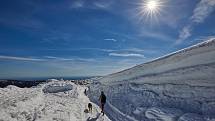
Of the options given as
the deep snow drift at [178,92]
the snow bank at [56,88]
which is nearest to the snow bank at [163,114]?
the deep snow drift at [178,92]

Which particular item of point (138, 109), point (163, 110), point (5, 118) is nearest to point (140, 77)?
point (138, 109)

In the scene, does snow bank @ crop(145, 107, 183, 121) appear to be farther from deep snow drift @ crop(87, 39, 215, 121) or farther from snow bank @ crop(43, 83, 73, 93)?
snow bank @ crop(43, 83, 73, 93)

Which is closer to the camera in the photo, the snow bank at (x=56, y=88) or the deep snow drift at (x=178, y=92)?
the deep snow drift at (x=178, y=92)

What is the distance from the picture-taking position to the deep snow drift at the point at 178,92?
606 inches

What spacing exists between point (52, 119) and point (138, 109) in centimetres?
721

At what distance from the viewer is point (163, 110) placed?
17062 mm

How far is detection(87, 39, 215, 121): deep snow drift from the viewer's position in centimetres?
1540

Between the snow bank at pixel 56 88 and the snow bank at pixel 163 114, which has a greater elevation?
the snow bank at pixel 56 88

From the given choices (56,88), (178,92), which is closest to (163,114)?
(178,92)

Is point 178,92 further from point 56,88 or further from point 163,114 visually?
point 56,88

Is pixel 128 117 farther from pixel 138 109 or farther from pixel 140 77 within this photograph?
pixel 140 77

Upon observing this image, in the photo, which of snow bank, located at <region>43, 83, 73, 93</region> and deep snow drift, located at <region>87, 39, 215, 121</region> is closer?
deep snow drift, located at <region>87, 39, 215, 121</region>

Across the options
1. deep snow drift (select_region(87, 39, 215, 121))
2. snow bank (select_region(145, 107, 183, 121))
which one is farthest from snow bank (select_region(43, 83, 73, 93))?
snow bank (select_region(145, 107, 183, 121))

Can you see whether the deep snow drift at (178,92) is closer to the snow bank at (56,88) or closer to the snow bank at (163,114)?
the snow bank at (163,114)
